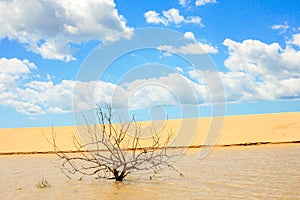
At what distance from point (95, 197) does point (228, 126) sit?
20.0 m

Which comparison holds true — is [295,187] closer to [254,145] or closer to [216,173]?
[216,173]

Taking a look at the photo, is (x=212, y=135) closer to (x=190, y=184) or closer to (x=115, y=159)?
(x=115, y=159)

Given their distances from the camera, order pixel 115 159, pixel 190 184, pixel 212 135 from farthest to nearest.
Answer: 1. pixel 212 135
2. pixel 115 159
3. pixel 190 184

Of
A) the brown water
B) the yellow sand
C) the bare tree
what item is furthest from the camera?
the yellow sand

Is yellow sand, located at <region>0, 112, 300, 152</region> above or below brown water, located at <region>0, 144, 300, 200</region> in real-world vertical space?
above

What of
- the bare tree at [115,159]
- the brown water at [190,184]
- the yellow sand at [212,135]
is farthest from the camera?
the yellow sand at [212,135]

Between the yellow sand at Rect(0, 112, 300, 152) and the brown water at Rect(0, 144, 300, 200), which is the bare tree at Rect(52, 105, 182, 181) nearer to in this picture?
the brown water at Rect(0, 144, 300, 200)

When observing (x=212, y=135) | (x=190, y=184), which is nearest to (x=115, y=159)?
(x=190, y=184)

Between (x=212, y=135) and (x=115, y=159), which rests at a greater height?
(x=212, y=135)

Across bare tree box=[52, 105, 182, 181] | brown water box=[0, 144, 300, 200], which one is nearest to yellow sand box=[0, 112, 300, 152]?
bare tree box=[52, 105, 182, 181]

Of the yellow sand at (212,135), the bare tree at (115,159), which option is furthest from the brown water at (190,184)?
the yellow sand at (212,135)

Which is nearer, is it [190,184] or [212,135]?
[190,184]

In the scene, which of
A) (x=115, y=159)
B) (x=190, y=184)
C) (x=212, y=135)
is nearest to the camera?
(x=190, y=184)

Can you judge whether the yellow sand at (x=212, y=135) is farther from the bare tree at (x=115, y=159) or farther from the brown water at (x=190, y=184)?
the brown water at (x=190, y=184)
